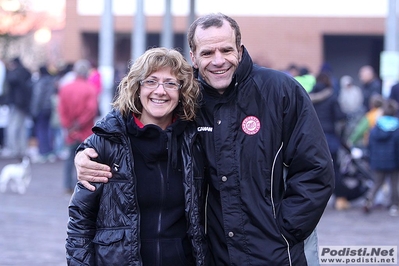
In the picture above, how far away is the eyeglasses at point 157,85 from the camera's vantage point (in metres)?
4.11

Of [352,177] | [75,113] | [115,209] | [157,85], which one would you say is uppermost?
[157,85]

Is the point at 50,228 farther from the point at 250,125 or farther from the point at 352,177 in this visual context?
the point at 250,125

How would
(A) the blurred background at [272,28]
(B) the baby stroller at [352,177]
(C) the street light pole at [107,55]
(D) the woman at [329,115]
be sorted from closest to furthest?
(D) the woman at [329,115] < (B) the baby stroller at [352,177] < (C) the street light pole at [107,55] < (A) the blurred background at [272,28]

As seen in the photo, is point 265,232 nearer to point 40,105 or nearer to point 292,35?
point 40,105

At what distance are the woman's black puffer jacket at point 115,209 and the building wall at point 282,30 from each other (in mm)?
20950

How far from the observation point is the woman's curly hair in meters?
4.11

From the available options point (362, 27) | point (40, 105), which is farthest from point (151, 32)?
point (40, 105)

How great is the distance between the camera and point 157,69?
4.11 meters

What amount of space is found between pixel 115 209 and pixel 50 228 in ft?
20.4

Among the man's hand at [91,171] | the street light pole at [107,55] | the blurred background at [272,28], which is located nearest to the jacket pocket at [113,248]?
the man's hand at [91,171]

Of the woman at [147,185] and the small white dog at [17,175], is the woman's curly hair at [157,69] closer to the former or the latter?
the woman at [147,185]

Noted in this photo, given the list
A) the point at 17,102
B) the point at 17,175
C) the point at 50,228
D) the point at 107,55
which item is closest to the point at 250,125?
the point at 50,228

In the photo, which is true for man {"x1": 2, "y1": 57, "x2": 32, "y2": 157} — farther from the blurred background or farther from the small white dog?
the small white dog

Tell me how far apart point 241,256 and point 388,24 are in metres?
11.3
